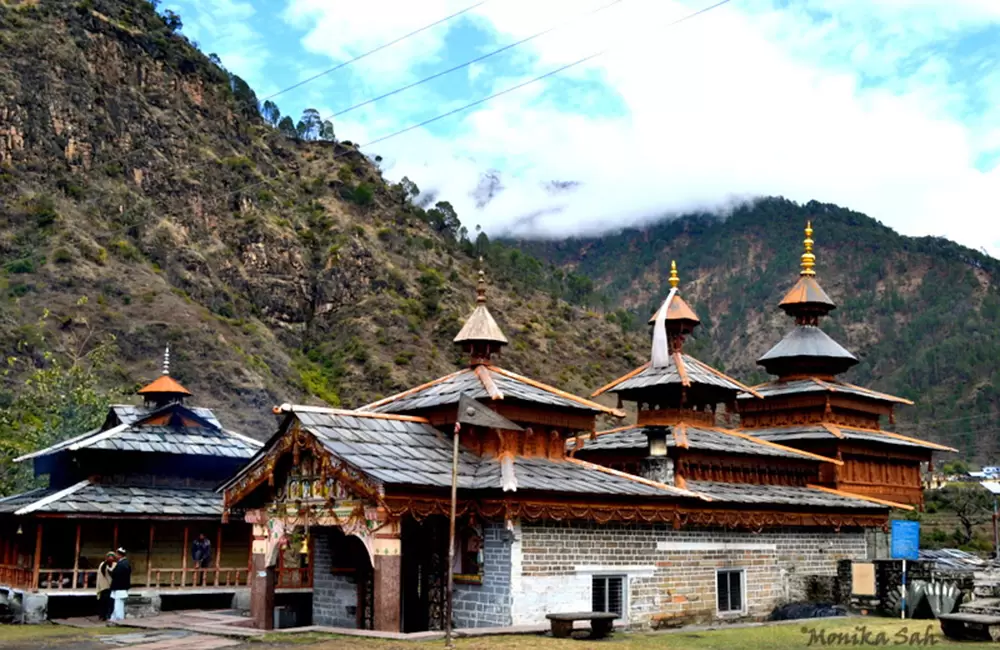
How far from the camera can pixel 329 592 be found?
83.5ft

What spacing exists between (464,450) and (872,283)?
13948 centimetres

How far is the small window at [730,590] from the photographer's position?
1099 inches

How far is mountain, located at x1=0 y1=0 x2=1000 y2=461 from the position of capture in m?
71.4

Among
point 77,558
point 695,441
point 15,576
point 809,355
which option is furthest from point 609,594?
point 809,355

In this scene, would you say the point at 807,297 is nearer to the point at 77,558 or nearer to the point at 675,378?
the point at 675,378

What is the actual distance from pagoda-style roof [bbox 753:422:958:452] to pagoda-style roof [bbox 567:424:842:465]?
17.2 ft

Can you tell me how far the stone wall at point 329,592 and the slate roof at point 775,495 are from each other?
9151mm

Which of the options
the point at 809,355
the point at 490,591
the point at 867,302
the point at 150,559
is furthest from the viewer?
the point at 867,302

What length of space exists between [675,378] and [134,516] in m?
15.7

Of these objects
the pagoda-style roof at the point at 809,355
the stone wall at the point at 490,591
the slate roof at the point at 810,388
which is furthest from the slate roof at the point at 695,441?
the pagoda-style roof at the point at 809,355

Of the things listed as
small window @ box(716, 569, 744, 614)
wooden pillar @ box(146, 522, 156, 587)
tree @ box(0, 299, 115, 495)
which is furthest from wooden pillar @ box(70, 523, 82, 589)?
small window @ box(716, 569, 744, 614)

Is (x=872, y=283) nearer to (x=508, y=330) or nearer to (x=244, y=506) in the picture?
(x=508, y=330)

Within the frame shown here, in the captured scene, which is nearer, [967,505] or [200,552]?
[200,552]

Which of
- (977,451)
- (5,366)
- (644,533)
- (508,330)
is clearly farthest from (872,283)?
(644,533)
